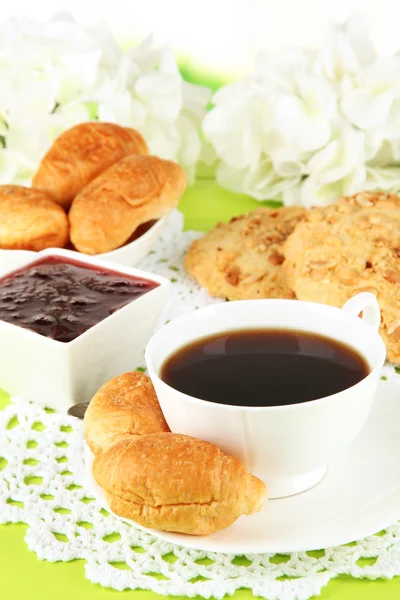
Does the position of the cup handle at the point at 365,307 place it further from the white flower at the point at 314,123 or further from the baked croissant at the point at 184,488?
the white flower at the point at 314,123

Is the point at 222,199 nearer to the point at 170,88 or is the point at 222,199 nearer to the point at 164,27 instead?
the point at 170,88

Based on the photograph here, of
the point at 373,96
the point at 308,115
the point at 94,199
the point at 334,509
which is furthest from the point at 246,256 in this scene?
the point at 334,509

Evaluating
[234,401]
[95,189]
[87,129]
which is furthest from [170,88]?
[234,401]

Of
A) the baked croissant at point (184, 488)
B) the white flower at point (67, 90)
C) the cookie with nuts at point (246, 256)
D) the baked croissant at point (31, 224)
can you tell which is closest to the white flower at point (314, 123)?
the white flower at point (67, 90)

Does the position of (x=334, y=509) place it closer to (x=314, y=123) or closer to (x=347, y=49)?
(x=314, y=123)

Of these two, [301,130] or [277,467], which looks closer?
[277,467]
